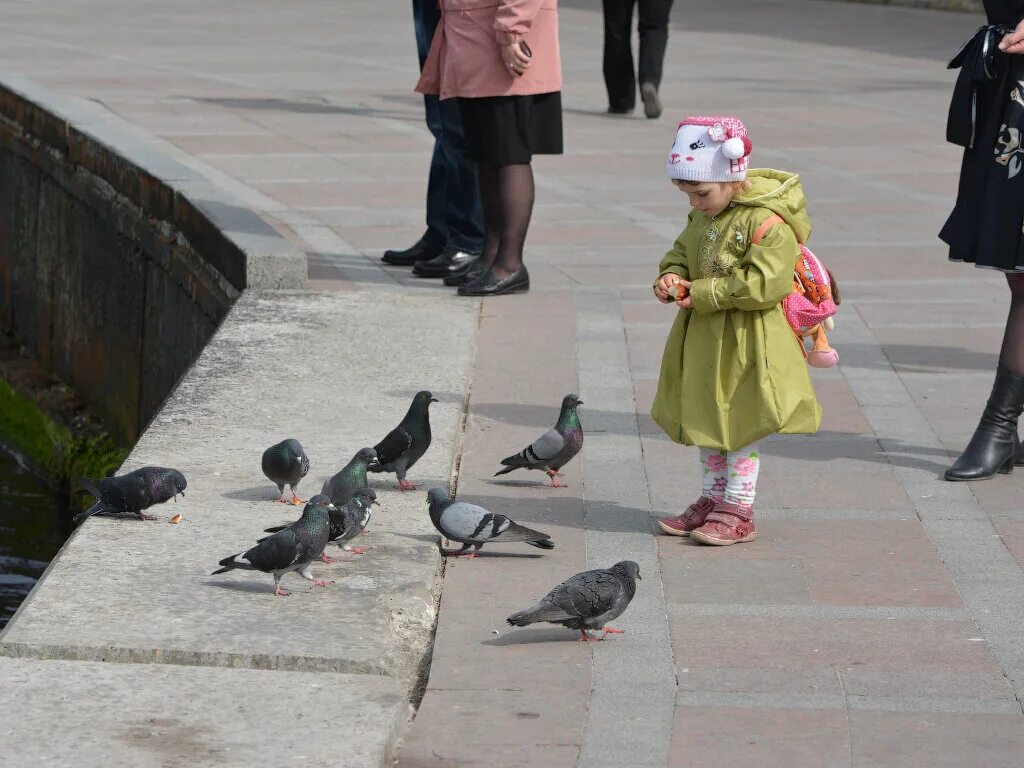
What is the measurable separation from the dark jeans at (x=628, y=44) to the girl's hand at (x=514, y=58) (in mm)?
7032

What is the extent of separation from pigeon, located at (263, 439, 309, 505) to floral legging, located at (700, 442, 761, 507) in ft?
3.85

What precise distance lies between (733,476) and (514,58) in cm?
319

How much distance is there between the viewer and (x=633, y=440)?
6.15 metres

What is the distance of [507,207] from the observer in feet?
26.6

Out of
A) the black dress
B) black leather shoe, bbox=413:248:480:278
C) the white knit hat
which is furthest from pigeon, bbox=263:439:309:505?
black leather shoe, bbox=413:248:480:278

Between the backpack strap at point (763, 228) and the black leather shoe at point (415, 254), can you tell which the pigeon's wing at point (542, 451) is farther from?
the black leather shoe at point (415, 254)

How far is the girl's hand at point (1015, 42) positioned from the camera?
18.3ft

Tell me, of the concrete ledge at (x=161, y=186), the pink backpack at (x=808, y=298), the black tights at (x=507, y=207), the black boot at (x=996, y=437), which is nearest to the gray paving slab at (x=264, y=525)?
the concrete ledge at (x=161, y=186)

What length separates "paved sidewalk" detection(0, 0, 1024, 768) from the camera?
12.8ft

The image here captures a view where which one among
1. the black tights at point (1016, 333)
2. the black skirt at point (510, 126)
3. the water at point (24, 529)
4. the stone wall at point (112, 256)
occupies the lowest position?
the water at point (24, 529)

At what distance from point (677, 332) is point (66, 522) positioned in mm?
6184

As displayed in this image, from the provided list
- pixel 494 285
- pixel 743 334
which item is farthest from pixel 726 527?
pixel 494 285

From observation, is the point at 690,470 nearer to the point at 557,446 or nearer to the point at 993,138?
the point at 557,446

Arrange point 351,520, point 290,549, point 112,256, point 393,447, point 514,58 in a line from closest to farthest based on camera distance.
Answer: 1. point 290,549
2. point 351,520
3. point 393,447
4. point 514,58
5. point 112,256
